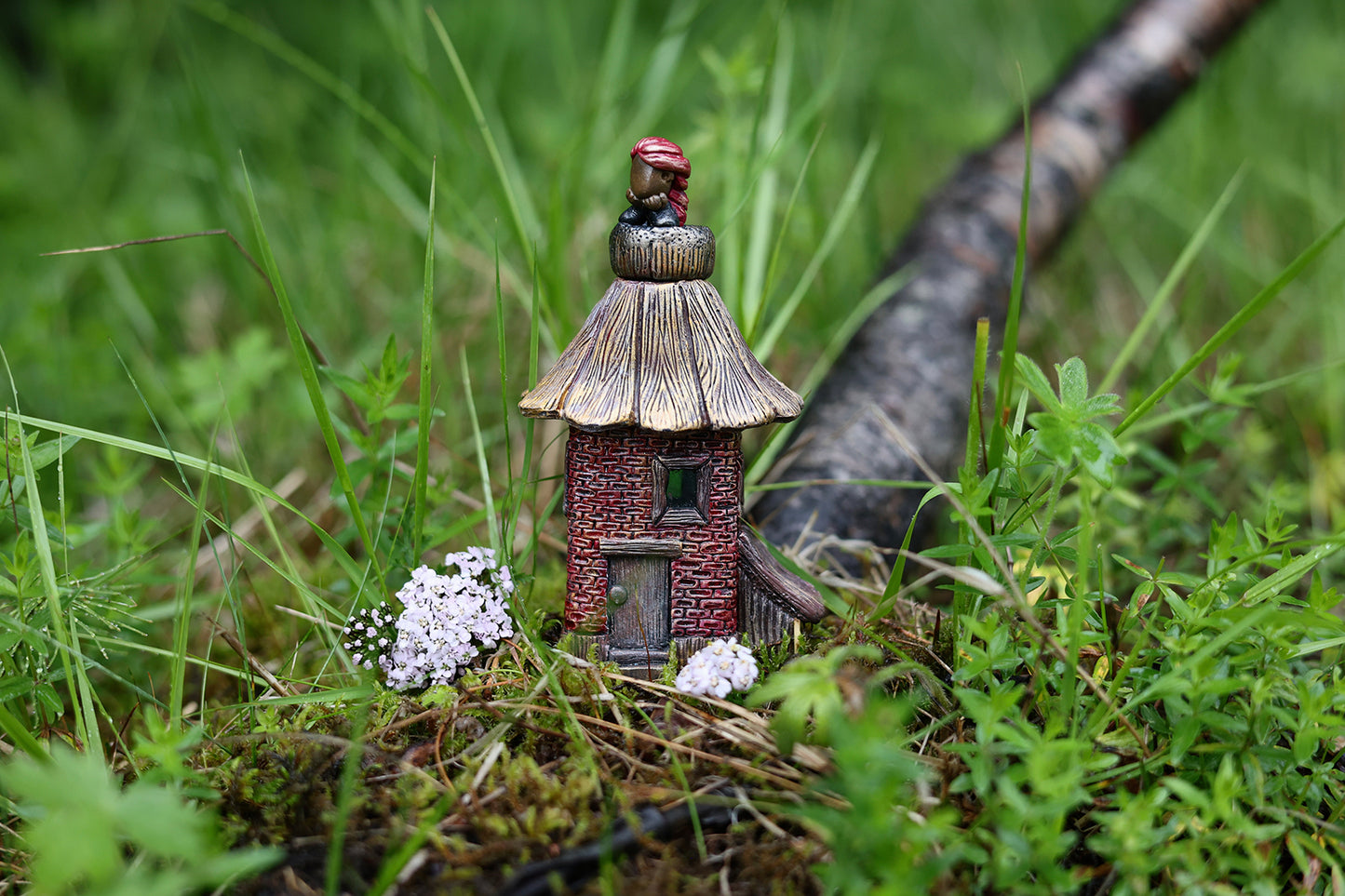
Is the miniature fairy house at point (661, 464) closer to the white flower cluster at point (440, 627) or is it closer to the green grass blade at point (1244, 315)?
the white flower cluster at point (440, 627)

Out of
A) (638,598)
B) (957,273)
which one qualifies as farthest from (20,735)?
(957,273)

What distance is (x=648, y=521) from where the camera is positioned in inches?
79.3

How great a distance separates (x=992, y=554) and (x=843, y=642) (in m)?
0.42

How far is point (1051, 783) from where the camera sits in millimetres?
1405

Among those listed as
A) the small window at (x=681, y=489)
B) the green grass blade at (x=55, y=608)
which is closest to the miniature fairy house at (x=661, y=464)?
the small window at (x=681, y=489)

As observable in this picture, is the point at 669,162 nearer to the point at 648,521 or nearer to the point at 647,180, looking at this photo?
the point at 647,180

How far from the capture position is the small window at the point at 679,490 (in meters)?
1.99

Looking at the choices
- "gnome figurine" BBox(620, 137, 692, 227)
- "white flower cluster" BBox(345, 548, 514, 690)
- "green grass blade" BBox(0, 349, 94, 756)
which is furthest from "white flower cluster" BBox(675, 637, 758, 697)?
"green grass blade" BBox(0, 349, 94, 756)

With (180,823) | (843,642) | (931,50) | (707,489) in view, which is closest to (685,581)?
(707,489)

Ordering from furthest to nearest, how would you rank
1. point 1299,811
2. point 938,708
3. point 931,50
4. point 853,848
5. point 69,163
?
point 931,50 < point 69,163 < point 938,708 < point 1299,811 < point 853,848

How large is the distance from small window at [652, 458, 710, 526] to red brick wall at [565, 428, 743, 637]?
12 millimetres

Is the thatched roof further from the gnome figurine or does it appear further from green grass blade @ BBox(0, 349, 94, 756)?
green grass blade @ BBox(0, 349, 94, 756)

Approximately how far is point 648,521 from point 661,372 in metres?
0.33

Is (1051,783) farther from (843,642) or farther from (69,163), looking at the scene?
(69,163)
